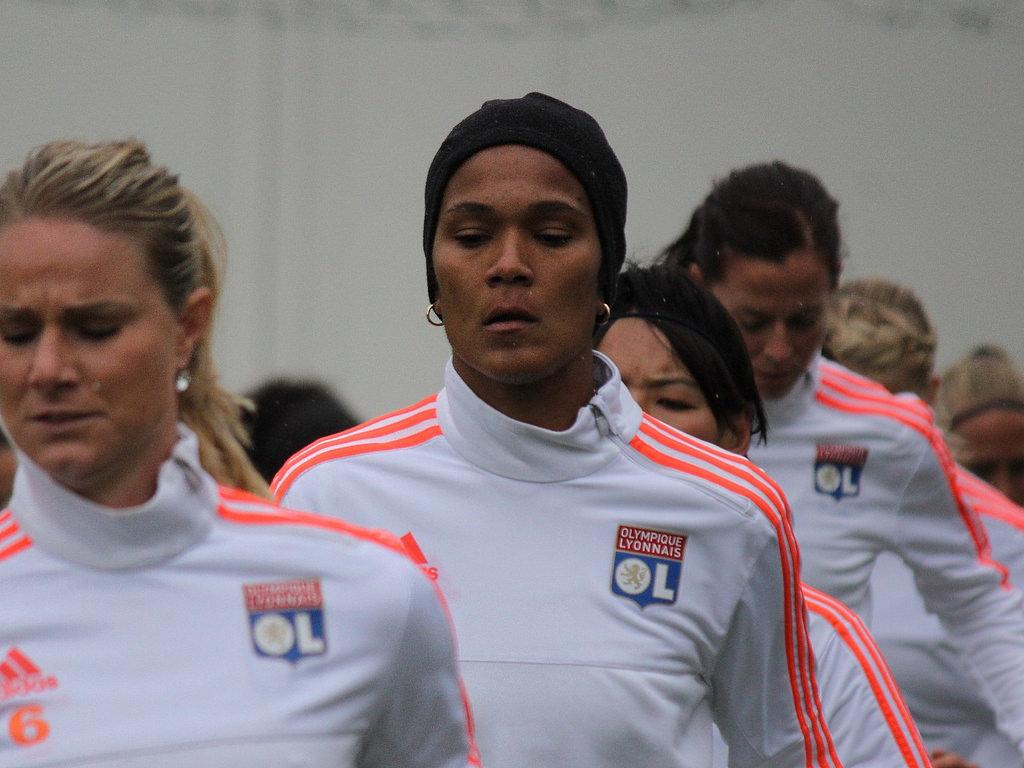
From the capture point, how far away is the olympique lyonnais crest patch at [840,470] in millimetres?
5020

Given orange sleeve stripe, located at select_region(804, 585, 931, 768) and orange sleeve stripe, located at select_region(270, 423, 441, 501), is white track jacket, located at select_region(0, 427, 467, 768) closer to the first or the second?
orange sleeve stripe, located at select_region(270, 423, 441, 501)

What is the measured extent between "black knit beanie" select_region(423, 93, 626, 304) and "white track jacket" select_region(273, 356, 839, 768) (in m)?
0.24

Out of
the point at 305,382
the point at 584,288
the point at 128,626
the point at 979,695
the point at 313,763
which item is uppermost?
the point at 584,288

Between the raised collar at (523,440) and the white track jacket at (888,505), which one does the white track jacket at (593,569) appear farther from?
the white track jacket at (888,505)

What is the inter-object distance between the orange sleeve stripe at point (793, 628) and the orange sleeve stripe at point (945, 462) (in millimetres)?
1660

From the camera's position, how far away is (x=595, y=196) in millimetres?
3332

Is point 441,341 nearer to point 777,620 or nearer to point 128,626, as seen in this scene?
point 777,620

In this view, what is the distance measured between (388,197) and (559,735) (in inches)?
215

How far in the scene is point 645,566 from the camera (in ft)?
10.7

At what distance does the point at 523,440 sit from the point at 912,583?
9.74 feet

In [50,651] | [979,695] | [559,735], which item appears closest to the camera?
[50,651]

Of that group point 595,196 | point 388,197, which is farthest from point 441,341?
point 595,196

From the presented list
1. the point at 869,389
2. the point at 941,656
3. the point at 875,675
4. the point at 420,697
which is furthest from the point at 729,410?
the point at 941,656

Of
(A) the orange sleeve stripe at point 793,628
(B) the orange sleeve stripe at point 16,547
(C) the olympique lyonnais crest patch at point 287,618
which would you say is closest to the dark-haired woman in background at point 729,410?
(A) the orange sleeve stripe at point 793,628
